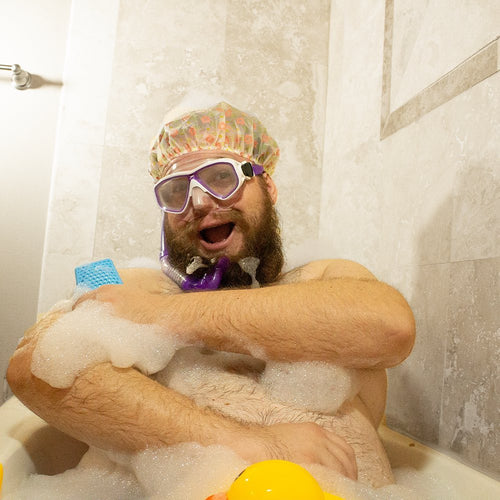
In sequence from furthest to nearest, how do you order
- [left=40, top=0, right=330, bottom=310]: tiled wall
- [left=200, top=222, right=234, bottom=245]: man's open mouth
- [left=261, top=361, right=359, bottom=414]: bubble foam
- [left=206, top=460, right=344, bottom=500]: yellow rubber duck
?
[left=40, top=0, right=330, bottom=310]: tiled wall
[left=200, top=222, right=234, bottom=245]: man's open mouth
[left=261, top=361, right=359, bottom=414]: bubble foam
[left=206, top=460, right=344, bottom=500]: yellow rubber duck

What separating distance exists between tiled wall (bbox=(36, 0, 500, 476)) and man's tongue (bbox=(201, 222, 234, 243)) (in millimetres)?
498

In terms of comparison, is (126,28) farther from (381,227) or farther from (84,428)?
(84,428)

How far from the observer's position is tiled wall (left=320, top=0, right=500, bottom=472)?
3.29 ft

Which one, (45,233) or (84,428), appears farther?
(45,233)

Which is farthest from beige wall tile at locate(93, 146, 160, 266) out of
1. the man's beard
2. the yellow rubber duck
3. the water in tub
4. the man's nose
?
the yellow rubber duck

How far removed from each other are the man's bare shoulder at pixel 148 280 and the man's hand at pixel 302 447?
1.57 feet

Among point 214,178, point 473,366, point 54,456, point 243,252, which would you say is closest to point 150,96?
point 214,178

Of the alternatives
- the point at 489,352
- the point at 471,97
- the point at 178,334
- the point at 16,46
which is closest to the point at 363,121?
the point at 471,97

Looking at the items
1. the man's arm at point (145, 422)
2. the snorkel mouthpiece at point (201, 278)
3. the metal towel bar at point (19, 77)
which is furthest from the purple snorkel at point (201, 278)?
the metal towel bar at point (19, 77)

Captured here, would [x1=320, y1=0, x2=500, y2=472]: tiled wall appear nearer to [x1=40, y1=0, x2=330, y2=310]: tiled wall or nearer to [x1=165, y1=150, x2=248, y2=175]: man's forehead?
[x1=40, y1=0, x2=330, y2=310]: tiled wall

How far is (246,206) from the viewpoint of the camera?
4.38 feet

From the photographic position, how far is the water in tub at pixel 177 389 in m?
0.77

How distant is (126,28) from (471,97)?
4.80 ft

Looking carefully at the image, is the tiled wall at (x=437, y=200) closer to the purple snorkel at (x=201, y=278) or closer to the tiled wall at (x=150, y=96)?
the tiled wall at (x=150, y=96)
